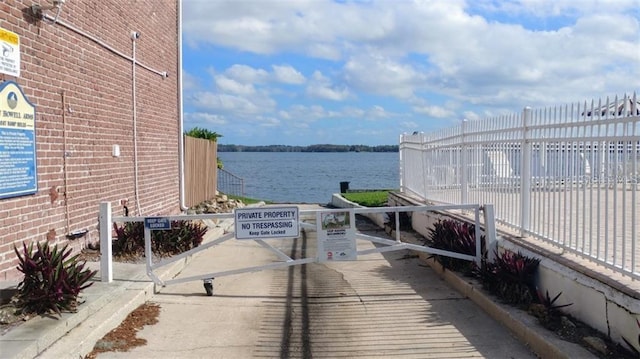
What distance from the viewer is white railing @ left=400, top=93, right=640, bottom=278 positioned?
5543 millimetres

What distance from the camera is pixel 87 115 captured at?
9.30 m

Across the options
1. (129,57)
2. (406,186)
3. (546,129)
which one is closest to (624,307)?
(546,129)

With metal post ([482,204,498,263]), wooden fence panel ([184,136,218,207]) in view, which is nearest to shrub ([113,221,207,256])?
metal post ([482,204,498,263])

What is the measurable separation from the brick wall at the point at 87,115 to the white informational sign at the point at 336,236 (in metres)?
3.62

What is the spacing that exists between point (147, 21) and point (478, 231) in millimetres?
8293

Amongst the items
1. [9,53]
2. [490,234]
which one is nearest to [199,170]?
[9,53]

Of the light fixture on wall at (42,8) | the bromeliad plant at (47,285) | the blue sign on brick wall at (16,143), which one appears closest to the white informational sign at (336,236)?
the bromeliad plant at (47,285)

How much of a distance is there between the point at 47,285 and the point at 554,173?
558 cm

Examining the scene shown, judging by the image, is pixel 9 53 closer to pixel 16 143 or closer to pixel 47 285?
pixel 16 143

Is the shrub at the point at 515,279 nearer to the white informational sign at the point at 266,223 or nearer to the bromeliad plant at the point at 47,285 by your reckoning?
the white informational sign at the point at 266,223

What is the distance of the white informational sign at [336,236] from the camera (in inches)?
297

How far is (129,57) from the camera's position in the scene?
11305 millimetres

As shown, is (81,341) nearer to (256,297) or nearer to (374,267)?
(256,297)

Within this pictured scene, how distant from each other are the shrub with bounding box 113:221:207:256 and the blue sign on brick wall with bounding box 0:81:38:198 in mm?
2122
